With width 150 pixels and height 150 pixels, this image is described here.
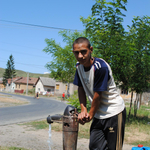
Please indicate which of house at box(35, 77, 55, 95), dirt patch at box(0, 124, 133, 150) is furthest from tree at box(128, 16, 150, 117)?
house at box(35, 77, 55, 95)

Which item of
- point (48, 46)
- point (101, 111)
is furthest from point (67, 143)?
point (48, 46)

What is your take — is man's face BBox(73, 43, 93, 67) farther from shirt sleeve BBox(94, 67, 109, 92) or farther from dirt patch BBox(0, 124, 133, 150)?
dirt patch BBox(0, 124, 133, 150)

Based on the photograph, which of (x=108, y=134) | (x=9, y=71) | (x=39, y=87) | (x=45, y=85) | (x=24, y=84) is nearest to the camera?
(x=108, y=134)

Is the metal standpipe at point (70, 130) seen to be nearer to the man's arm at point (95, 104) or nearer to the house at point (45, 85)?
the man's arm at point (95, 104)

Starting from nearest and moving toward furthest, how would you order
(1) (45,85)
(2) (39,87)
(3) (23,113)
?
1. (3) (23,113)
2. (1) (45,85)
3. (2) (39,87)

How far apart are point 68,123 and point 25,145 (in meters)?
3.56

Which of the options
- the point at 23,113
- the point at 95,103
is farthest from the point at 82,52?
the point at 23,113

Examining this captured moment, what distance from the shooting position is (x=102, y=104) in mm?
2307

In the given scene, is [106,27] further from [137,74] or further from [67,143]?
[67,143]

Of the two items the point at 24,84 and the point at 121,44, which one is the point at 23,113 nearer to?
the point at 121,44

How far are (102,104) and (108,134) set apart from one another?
1.06ft

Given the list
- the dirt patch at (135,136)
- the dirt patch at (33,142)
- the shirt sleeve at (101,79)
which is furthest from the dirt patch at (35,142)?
the shirt sleeve at (101,79)

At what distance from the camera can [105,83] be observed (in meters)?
2.12

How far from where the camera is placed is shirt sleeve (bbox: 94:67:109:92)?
2107 mm
